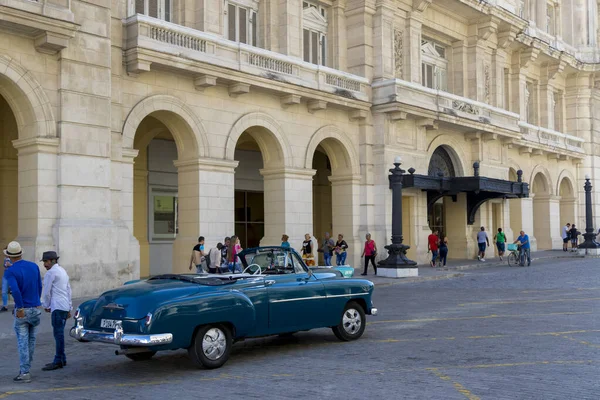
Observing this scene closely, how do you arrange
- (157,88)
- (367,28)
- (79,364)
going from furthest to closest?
(367,28)
(157,88)
(79,364)

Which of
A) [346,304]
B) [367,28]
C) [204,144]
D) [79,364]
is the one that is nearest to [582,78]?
[367,28]

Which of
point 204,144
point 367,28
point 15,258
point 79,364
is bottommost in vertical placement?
point 79,364

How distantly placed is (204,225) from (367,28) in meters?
11.2

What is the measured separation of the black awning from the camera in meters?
27.6

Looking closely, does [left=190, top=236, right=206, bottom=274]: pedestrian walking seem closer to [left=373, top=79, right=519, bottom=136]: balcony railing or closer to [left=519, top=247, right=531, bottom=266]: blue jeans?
[left=373, top=79, right=519, bottom=136]: balcony railing

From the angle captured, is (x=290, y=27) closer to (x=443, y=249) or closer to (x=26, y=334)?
(x=443, y=249)

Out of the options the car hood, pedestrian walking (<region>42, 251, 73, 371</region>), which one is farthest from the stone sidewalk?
pedestrian walking (<region>42, 251, 73, 371</region>)

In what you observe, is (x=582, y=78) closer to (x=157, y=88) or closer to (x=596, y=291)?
(x=596, y=291)

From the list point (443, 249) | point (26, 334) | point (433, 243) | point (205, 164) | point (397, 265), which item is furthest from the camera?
point (443, 249)

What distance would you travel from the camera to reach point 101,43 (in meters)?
17.5

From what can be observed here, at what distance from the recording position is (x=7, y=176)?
2016cm

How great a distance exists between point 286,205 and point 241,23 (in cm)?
648

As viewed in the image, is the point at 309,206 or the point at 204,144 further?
the point at 309,206

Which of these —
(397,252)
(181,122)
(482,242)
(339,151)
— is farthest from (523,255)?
(181,122)
